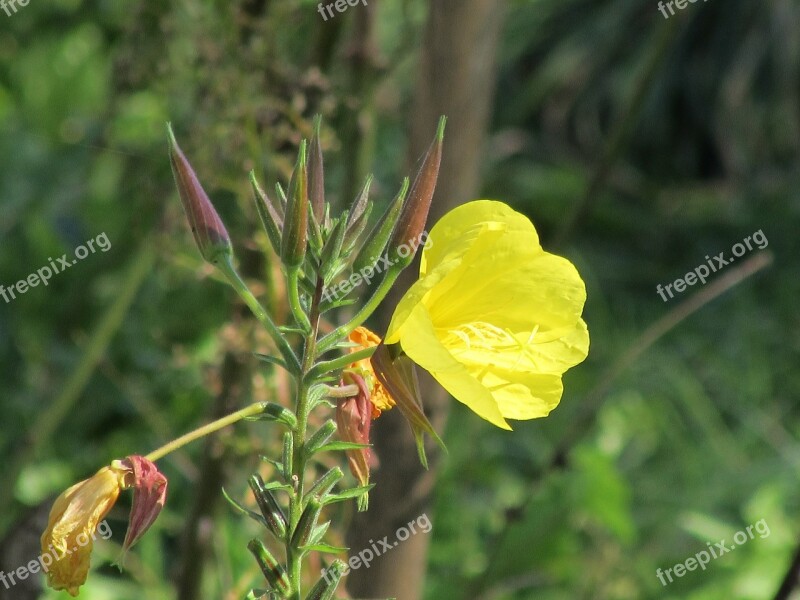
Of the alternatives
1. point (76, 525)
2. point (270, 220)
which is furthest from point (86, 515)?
point (270, 220)

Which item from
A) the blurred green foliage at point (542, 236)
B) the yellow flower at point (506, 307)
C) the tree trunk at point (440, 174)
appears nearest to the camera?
the yellow flower at point (506, 307)

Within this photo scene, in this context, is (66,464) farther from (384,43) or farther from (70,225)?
(384,43)

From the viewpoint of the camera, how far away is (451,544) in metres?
2.37

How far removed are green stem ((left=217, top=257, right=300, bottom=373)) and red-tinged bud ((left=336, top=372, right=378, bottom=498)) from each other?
0.14ft

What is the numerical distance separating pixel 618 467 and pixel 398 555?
1.55 metres

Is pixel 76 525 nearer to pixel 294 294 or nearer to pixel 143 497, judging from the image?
pixel 143 497

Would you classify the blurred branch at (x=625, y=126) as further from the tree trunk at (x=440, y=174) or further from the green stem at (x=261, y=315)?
the green stem at (x=261, y=315)

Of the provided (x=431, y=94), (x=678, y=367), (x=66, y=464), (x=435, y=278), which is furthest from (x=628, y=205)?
(x=435, y=278)

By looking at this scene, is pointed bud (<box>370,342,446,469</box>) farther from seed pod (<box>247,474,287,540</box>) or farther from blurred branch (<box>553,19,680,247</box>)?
blurred branch (<box>553,19,680,247</box>)

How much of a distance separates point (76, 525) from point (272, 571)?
0.13m

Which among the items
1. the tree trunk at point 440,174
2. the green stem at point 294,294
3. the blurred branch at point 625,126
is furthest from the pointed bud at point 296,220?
the blurred branch at point 625,126

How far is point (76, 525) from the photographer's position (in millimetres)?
585

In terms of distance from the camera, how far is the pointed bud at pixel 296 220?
56 cm

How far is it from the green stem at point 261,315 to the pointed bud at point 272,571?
118 millimetres
